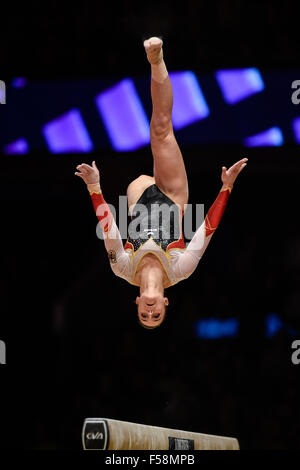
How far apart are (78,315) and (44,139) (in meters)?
2.08

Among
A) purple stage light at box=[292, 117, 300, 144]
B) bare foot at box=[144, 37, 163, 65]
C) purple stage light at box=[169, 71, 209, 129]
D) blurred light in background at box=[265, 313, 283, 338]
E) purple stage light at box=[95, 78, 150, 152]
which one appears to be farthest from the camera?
blurred light in background at box=[265, 313, 283, 338]

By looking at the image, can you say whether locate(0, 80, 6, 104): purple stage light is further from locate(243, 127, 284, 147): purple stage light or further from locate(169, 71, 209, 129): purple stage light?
locate(243, 127, 284, 147): purple stage light

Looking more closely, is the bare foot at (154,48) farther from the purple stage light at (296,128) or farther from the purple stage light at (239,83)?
the purple stage light at (296,128)

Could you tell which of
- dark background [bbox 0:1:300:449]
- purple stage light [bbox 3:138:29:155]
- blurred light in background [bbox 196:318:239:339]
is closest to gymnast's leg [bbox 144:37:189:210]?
dark background [bbox 0:1:300:449]

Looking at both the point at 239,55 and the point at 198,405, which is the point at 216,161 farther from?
the point at 198,405

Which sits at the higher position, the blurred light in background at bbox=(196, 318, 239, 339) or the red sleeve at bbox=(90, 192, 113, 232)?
the red sleeve at bbox=(90, 192, 113, 232)

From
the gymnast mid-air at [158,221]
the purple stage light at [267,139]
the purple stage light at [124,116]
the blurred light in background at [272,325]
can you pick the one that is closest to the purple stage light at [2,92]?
the purple stage light at [124,116]

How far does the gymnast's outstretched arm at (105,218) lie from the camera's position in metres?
4.53

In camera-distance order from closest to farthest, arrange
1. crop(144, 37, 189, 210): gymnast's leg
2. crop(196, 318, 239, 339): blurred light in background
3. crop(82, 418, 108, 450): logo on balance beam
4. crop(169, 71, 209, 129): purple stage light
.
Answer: crop(82, 418, 108, 450): logo on balance beam < crop(144, 37, 189, 210): gymnast's leg < crop(169, 71, 209, 129): purple stage light < crop(196, 318, 239, 339): blurred light in background

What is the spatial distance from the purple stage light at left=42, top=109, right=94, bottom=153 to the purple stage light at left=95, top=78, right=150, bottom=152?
0.25 meters

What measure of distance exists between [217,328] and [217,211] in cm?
308

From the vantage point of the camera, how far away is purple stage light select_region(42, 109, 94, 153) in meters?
6.93

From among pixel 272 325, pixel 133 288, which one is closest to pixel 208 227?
pixel 272 325

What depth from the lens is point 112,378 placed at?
733 cm
